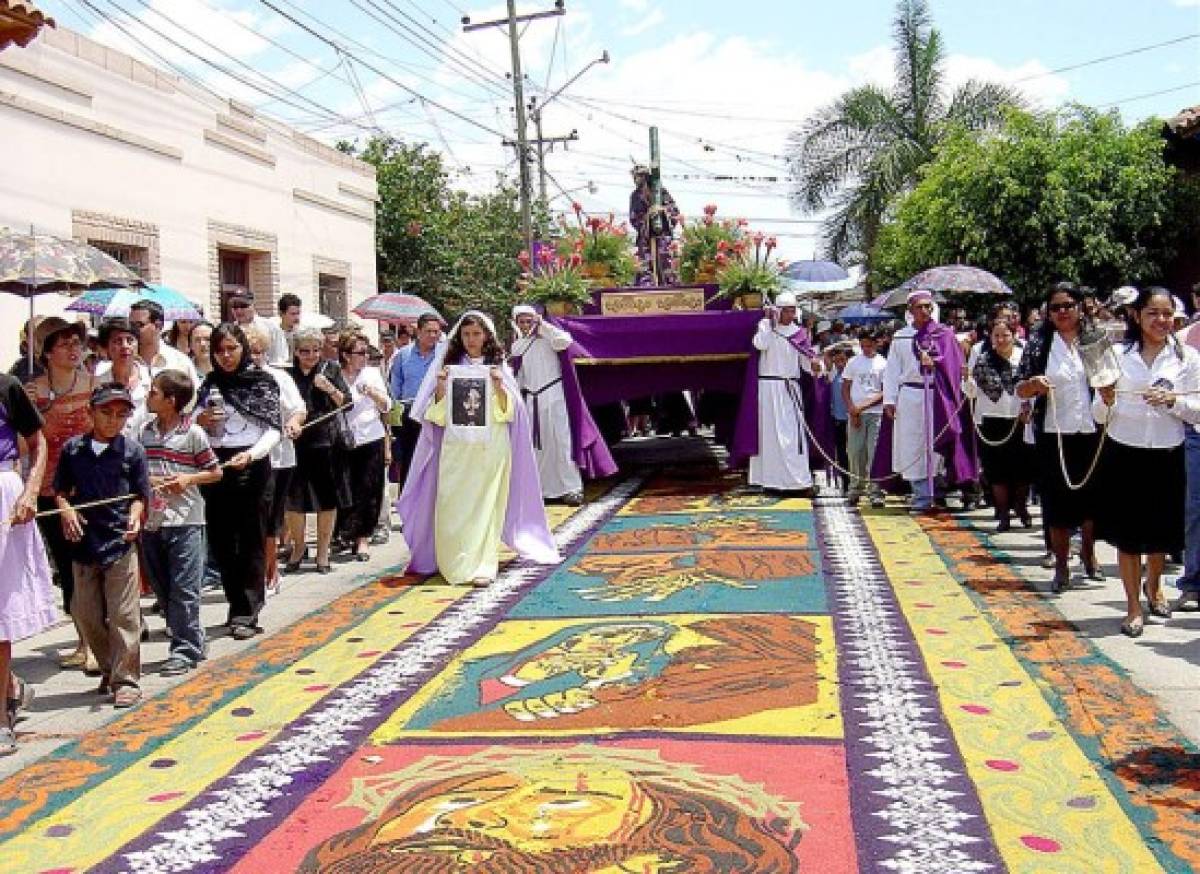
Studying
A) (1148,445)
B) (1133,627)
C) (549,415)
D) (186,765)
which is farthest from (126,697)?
(549,415)

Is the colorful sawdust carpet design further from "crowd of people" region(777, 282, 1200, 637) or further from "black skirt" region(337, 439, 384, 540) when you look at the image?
"black skirt" region(337, 439, 384, 540)

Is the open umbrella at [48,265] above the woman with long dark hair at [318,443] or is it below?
above

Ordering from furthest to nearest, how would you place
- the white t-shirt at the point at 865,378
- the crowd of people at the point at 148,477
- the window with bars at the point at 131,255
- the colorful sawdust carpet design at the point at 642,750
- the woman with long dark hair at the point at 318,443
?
the window with bars at the point at 131,255
the white t-shirt at the point at 865,378
the woman with long dark hair at the point at 318,443
the crowd of people at the point at 148,477
the colorful sawdust carpet design at the point at 642,750

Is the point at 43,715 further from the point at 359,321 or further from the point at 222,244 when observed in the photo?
the point at 359,321

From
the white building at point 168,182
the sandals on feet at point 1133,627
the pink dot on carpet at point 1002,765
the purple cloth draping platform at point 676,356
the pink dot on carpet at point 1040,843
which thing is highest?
the white building at point 168,182

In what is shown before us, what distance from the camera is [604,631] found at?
652 centimetres

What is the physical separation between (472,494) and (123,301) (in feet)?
9.60

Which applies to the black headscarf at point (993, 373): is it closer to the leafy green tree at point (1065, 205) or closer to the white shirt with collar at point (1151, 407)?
the white shirt with collar at point (1151, 407)

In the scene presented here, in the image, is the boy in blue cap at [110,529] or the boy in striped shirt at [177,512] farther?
the boy in striped shirt at [177,512]

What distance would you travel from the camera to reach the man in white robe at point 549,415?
1211 cm

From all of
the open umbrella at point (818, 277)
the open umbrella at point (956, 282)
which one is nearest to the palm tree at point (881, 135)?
the open umbrella at point (818, 277)

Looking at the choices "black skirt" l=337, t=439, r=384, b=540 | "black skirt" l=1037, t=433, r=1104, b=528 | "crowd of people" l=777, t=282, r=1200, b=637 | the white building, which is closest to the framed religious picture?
"black skirt" l=337, t=439, r=384, b=540

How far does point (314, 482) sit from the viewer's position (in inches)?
348

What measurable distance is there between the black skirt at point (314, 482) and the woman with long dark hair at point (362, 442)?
0.29 metres
